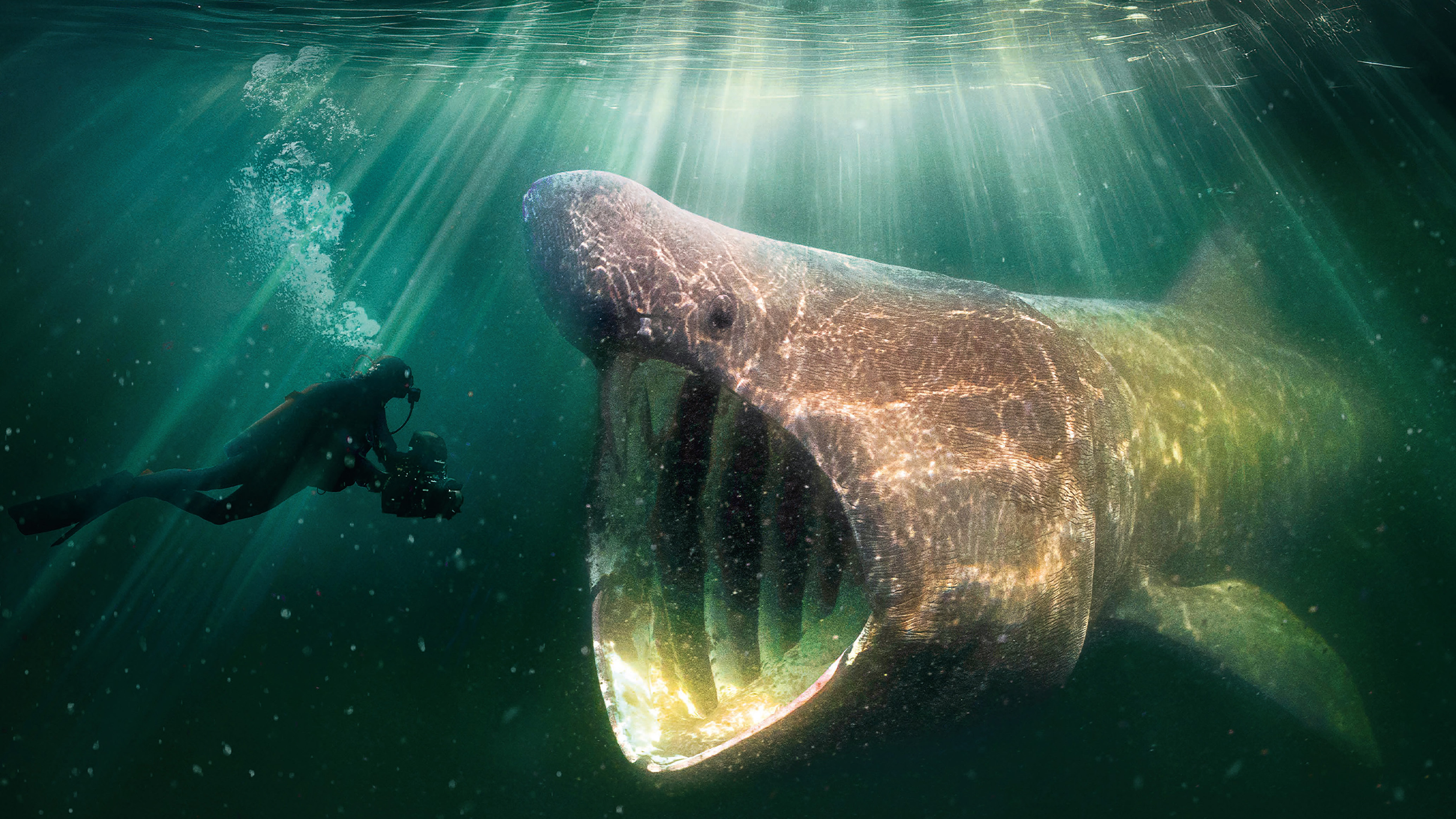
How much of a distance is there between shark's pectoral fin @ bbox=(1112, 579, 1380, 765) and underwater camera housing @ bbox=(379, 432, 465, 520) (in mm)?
4801

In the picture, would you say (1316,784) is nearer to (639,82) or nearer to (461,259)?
(639,82)

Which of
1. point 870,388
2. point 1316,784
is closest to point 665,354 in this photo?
point 870,388

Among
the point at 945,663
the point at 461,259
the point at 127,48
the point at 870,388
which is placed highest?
the point at 127,48

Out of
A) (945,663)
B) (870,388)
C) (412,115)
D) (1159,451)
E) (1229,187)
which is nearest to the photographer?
(945,663)

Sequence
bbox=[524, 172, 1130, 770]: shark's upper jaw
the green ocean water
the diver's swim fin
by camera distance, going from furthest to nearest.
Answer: the diver's swim fin
the green ocean water
bbox=[524, 172, 1130, 770]: shark's upper jaw

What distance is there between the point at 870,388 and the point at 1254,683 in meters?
2.76

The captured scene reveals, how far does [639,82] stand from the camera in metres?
11.0

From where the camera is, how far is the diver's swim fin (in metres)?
4.58

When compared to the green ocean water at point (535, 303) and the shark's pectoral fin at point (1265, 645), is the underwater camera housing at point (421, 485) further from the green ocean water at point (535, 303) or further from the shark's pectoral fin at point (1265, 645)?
the shark's pectoral fin at point (1265, 645)

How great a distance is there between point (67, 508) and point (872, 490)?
6.13 m

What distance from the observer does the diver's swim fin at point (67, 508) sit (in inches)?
180

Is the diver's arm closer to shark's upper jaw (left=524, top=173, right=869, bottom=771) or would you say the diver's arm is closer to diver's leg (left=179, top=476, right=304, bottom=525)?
diver's leg (left=179, top=476, right=304, bottom=525)

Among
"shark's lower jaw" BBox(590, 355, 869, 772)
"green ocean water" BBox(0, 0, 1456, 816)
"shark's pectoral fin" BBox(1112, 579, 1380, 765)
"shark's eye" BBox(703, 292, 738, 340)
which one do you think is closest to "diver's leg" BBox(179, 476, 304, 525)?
"green ocean water" BBox(0, 0, 1456, 816)

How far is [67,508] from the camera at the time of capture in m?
4.69
